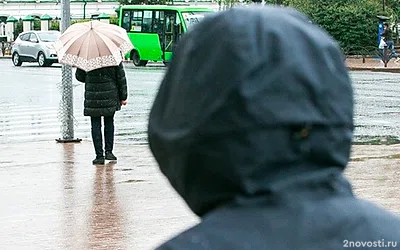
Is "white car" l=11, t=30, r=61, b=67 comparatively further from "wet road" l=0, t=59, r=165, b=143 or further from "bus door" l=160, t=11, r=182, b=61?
"wet road" l=0, t=59, r=165, b=143

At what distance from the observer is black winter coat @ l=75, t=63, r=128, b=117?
13.1 metres

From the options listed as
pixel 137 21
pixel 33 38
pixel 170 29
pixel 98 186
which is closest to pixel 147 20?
pixel 137 21

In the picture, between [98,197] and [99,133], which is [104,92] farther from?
[98,197]

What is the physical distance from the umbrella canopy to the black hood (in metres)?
11.3

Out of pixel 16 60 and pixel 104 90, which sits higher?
pixel 104 90

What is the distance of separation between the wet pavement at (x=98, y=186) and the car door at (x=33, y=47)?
24.0 m

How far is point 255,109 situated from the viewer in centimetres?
177

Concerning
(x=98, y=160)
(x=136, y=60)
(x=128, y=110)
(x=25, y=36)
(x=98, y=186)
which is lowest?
(x=136, y=60)

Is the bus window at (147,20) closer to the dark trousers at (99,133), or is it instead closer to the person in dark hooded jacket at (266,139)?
the dark trousers at (99,133)

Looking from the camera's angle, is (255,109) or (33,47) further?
(33,47)

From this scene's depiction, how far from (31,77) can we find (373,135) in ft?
72.6

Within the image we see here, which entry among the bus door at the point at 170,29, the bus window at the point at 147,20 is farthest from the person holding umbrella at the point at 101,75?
the bus window at the point at 147,20

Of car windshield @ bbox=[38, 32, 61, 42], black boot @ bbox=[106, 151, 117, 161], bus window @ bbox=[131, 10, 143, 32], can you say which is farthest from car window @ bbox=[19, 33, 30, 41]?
black boot @ bbox=[106, 151, 117, 161]

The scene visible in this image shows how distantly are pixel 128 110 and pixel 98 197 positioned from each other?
37.6 ft
